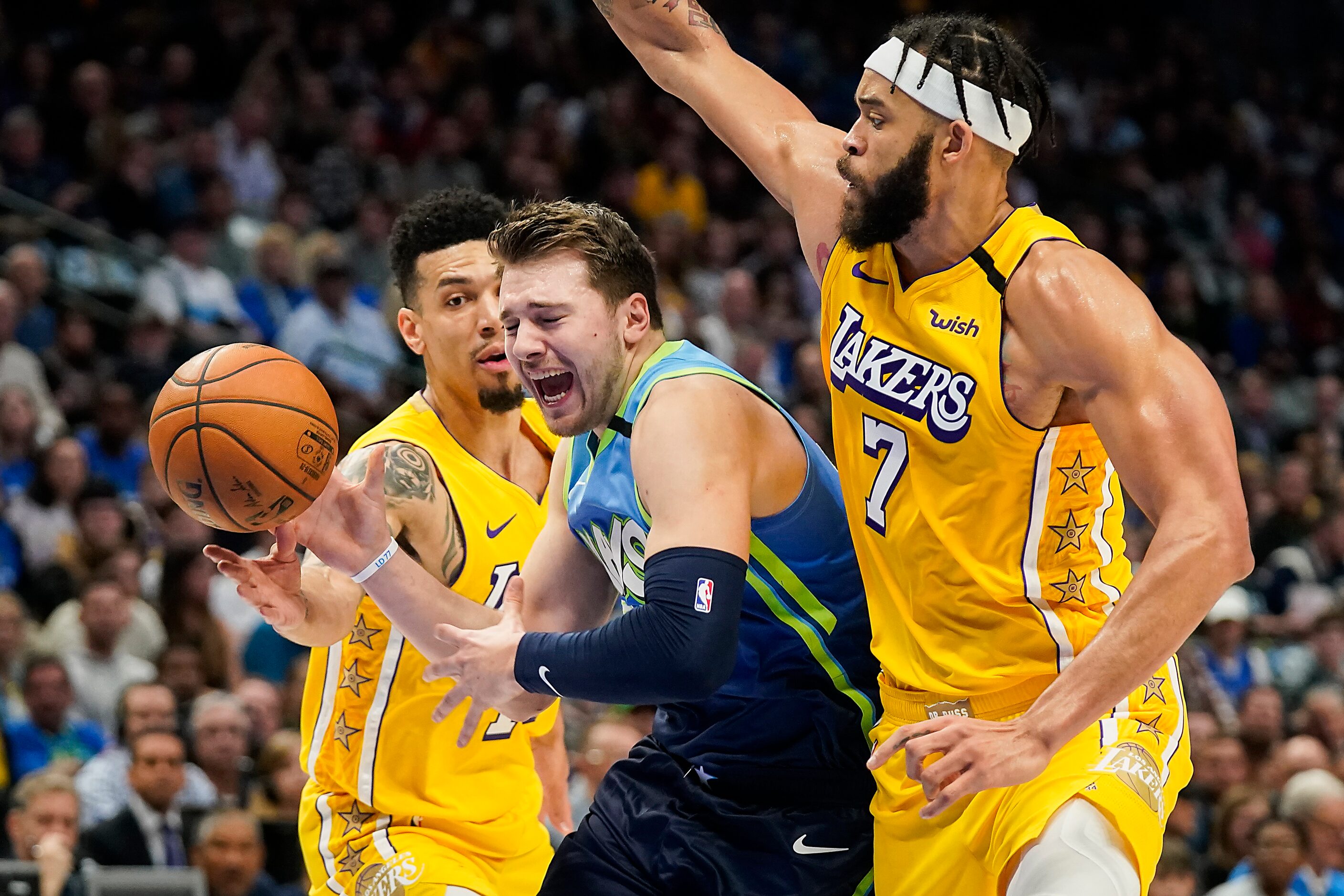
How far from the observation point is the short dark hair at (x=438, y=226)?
16.1ft

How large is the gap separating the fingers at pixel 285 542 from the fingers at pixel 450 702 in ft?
2.01

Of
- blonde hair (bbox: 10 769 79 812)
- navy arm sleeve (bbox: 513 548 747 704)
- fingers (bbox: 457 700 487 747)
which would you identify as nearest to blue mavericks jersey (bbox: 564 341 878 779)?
navy arm sleeve (bbox: 513 548 747 704)

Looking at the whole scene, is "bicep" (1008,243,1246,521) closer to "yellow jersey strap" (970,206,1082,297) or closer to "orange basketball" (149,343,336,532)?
"yellow jersey strap" (970,206,1082,297)

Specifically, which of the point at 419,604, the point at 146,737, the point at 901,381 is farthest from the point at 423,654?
the point at 146,737

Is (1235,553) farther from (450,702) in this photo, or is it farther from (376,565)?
(376,565)

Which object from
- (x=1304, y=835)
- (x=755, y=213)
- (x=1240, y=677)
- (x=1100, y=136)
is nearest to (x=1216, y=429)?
(x=1304, y=835)

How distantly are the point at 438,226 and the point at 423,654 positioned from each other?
147cm

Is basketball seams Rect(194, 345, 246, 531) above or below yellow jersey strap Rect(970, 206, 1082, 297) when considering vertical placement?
below

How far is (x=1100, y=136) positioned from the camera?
61.1 ft

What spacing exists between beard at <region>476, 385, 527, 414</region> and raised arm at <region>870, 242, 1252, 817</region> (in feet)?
6.37

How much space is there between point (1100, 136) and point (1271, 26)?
14.4ft

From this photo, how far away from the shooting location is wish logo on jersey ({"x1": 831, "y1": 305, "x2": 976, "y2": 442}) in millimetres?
3449

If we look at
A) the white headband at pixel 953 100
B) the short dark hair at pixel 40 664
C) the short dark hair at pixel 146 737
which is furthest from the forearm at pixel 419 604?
the short dark hair at pixel 40 664

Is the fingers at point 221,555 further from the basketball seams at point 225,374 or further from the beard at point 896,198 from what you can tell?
the beard at point 896,198
